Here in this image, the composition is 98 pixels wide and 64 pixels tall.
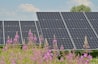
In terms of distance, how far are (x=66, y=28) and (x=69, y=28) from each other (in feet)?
0.53

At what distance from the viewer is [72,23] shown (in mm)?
A: 17688

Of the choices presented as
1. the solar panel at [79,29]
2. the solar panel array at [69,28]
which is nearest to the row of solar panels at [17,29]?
the solar panel array at [69,28]

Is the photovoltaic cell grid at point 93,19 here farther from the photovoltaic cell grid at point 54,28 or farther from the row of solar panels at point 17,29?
the row of solar panels at point 17,29

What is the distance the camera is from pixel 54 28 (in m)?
17.0

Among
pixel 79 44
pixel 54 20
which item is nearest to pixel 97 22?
pixel 54 20

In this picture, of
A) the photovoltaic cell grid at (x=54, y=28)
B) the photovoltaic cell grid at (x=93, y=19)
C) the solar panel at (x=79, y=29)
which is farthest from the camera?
the photovoltaic cell grid at (x=93, y=19)

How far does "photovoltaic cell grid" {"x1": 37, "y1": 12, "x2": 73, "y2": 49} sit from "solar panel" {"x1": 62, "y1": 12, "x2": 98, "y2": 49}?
347mm

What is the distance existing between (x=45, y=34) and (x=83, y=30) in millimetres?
2181

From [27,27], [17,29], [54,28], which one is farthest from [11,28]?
[54,28]

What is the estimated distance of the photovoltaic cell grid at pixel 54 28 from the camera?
15.3 metres

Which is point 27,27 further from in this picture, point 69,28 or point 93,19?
point 69,28

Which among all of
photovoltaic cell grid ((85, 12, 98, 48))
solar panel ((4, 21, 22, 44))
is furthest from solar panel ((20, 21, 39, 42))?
photovoltaic cell grid ((85, 12, 98, 48))

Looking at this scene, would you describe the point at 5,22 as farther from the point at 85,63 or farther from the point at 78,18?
the point at 85,63

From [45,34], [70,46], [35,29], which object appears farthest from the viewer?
[35,29]
